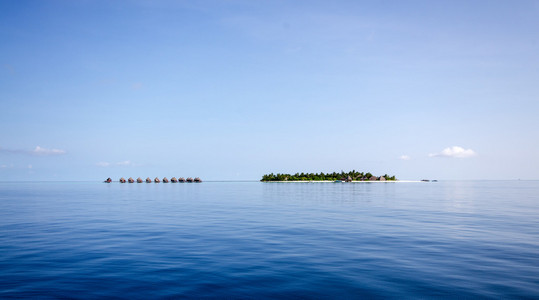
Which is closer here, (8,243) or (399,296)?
(399,296)

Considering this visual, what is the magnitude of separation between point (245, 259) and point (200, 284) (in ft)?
15.7

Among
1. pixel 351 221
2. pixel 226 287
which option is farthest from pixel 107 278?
pixel 351 221

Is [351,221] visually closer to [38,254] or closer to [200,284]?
[200,284]

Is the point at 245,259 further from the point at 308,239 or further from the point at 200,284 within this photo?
the point at 308,239

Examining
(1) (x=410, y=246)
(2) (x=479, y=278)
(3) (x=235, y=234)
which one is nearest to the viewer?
(2) (x=479, y=278)

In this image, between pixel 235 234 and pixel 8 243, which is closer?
pixel 8 243

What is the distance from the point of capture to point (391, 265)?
1717cm

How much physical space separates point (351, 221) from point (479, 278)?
20.3m

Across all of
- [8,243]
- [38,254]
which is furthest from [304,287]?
[8,243]

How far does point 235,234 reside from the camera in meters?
27.0

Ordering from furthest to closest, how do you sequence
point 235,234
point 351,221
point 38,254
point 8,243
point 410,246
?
point 351,221, point 235,234, point 8,243, point 410,246, point 38,254

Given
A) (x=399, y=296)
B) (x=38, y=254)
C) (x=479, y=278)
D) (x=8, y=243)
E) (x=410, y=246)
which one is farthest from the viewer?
(x=8, y=243)

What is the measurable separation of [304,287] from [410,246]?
11.6 metres

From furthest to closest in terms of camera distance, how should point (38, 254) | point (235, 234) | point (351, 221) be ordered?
point (351, 221)
point (235, 234)
point (38, 254)
